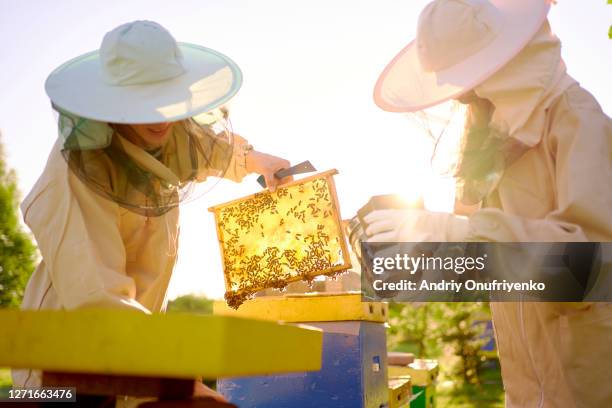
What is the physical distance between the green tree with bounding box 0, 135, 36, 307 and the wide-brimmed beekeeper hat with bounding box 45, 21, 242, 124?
2584cm

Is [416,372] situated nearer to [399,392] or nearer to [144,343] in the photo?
[399,392]

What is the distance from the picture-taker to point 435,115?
268 centimetres

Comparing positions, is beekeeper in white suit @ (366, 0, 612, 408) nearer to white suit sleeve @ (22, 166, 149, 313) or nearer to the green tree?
white suit sleeve @ (22, 166, 149, 313)

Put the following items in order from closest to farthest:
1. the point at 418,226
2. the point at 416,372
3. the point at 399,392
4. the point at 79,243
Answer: the point at 79,243 → the point at 418,226 → the point at 399,392 → the point at 416,372

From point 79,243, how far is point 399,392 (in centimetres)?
218

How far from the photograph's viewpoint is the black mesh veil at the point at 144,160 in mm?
2182

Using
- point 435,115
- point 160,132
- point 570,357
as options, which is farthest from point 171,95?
point 570,357

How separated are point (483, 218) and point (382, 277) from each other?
43cm

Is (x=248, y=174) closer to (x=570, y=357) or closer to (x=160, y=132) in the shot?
(x=160, y=132)

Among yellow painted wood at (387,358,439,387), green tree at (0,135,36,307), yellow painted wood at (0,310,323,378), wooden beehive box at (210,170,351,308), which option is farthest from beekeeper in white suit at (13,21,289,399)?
green tree at (0,135,36,307)

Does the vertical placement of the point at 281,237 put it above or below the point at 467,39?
below

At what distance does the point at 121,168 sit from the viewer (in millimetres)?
2287

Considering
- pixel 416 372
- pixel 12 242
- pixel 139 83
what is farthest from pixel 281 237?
pixel 12 242

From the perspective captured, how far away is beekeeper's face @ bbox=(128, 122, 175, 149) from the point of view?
234 cm
